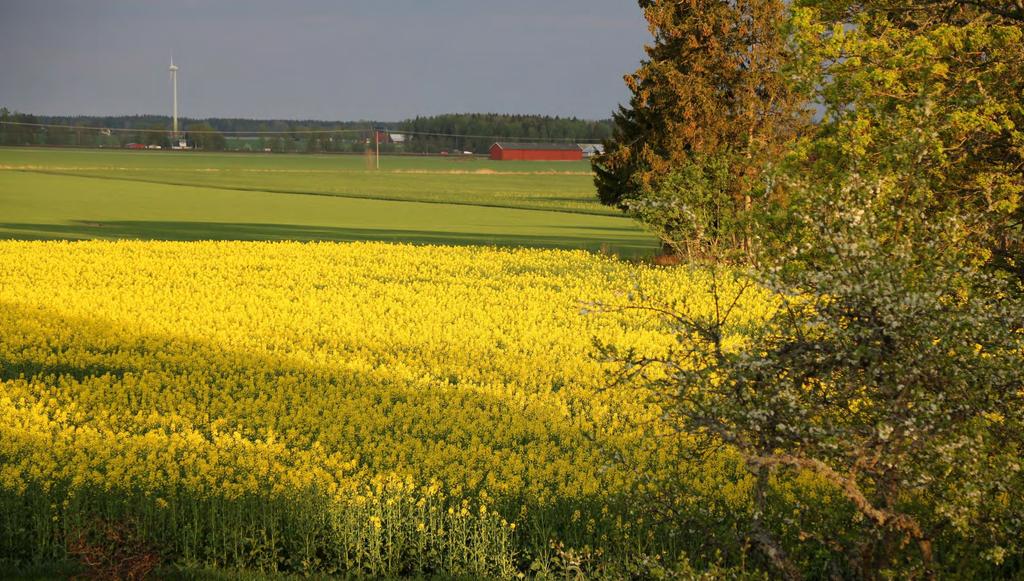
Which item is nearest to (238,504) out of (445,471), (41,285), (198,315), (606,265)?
(445,471)

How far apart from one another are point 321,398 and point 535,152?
562ft

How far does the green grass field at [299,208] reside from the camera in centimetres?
4322

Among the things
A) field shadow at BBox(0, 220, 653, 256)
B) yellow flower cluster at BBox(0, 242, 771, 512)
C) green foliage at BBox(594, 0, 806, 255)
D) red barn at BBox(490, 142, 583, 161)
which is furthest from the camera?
red barn at BBox(490, 142, 583, 161)

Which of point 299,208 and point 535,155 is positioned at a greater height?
point 299,208

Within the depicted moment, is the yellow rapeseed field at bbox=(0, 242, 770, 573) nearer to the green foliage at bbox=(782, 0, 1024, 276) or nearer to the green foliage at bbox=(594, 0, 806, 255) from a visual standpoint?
the green foliage at bbox=(782, 0, 1024, 276)

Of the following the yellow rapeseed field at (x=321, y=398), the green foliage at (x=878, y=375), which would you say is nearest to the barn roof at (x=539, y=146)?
the yellow rapeseed field at (x=321, y=398)

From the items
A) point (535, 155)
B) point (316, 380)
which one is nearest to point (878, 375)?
point (316, 380)

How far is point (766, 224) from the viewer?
10.8 metres

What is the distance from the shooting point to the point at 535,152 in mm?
183375

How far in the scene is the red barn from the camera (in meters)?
182

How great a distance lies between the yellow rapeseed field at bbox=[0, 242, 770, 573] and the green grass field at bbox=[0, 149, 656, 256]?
48.3 feet

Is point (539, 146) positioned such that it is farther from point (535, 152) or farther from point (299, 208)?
point (299, 208)

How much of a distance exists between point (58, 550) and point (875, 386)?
6.89 meters

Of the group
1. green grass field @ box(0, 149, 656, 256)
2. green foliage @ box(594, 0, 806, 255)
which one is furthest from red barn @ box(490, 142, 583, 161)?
green foliage @ box(594, 0, 806, 255)
